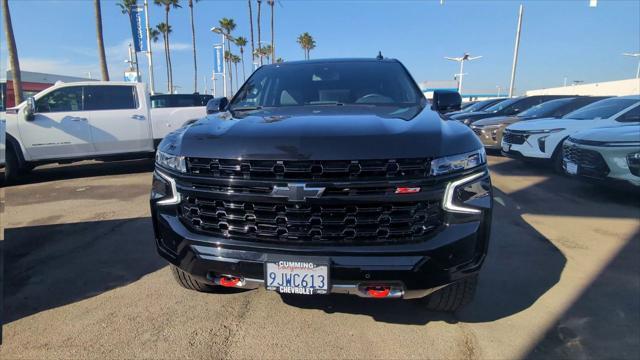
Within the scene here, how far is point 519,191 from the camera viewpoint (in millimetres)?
A: 6566

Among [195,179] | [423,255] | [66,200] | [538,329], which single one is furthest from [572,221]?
[66,200]

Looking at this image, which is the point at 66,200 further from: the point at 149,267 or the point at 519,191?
the point at 519,191

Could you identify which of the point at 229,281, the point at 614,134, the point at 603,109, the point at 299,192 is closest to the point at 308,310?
the point at 229,281

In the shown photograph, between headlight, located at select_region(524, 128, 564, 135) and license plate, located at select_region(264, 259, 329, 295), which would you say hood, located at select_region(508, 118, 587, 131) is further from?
license plate, located at select_region(264, 259, 329, 295)

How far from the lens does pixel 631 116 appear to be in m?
6.85

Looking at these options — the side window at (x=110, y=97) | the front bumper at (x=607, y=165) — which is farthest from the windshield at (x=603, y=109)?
the side window at (x=110, y=97)

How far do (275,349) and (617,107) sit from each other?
8.23 metres

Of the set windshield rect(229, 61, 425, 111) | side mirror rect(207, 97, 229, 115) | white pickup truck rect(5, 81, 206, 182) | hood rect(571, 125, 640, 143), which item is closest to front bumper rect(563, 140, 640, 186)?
hood rect(571, 125, 640, 143)

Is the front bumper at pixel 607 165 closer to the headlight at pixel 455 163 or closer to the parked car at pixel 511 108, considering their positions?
the headlight at pixel 455 163

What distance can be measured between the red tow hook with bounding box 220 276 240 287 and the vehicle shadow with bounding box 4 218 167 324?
1436 mm

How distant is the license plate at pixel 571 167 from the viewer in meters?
6.32

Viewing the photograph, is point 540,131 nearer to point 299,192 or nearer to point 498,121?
point 498,121

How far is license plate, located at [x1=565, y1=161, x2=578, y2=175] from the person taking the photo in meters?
6.32

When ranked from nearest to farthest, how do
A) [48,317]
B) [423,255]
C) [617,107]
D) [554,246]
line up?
[423,255] < [48,317] < [554,246] < [617,107]
